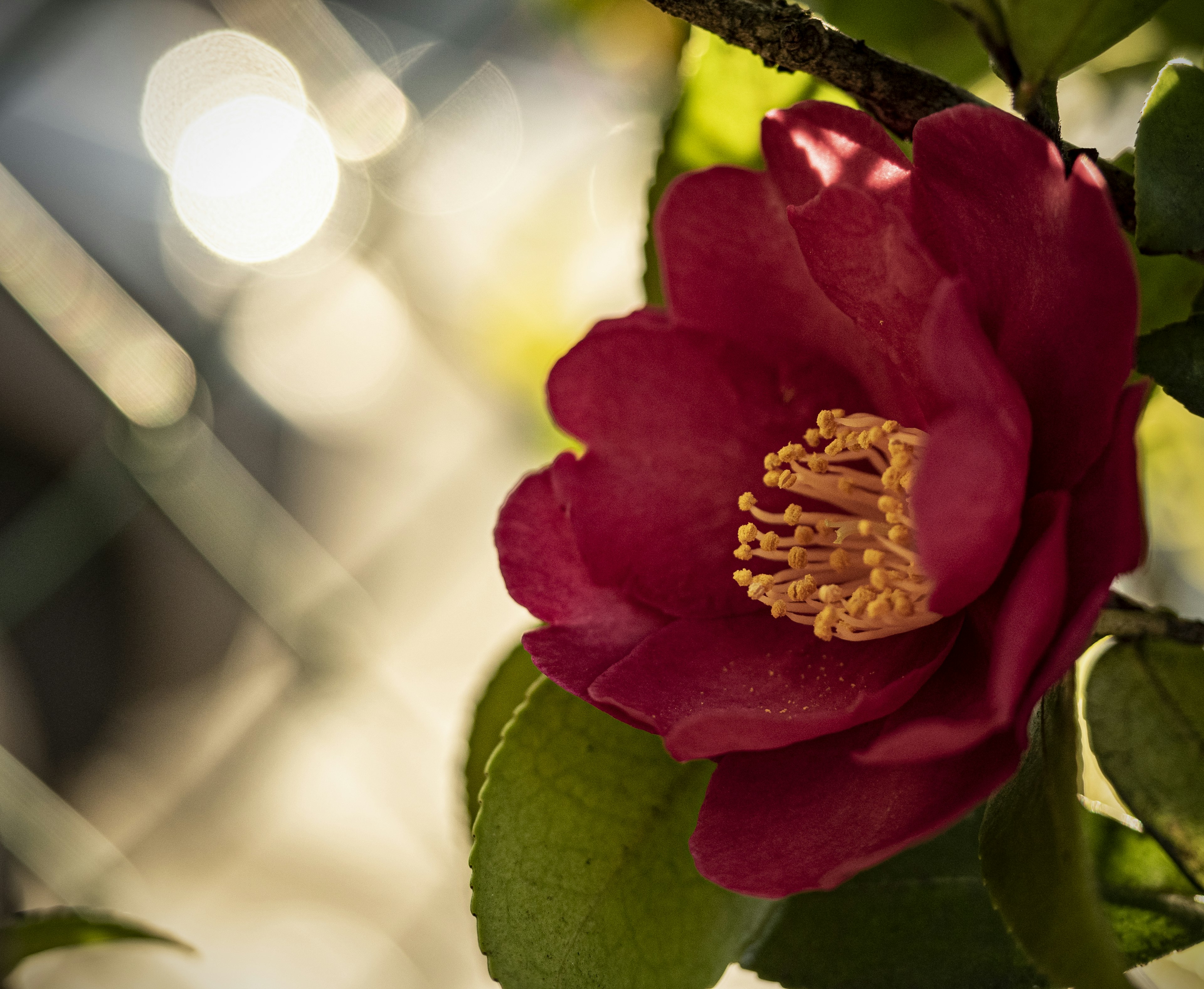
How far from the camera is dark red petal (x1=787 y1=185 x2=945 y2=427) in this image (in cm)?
32

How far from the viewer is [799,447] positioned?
Result: 0.41 m

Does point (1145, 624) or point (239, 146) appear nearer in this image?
point (1145, 624)

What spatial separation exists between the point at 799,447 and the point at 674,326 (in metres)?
0.07

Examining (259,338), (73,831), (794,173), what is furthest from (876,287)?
(73,831)

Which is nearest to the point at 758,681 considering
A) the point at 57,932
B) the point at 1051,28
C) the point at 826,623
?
the point at 826,623

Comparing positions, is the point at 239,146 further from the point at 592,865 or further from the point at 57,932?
the point at 592,865

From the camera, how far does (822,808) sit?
0.32 metres

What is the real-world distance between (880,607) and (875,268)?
0.12 meters

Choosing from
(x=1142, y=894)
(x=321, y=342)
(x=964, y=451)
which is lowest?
(x=1142, y=894)

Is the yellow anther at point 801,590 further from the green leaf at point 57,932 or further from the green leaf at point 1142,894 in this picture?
the green leaf at point 57,932

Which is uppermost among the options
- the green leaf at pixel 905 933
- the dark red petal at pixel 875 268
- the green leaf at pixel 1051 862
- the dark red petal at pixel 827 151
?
the dark red petal at pixel 827 151

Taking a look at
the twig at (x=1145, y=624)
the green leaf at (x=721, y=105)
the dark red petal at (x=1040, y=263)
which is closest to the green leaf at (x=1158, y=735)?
the twig at (x=1145, y=624)

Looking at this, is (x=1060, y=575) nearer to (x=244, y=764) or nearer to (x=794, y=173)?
(x=794, y=173)

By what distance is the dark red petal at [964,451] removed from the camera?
278 mm
